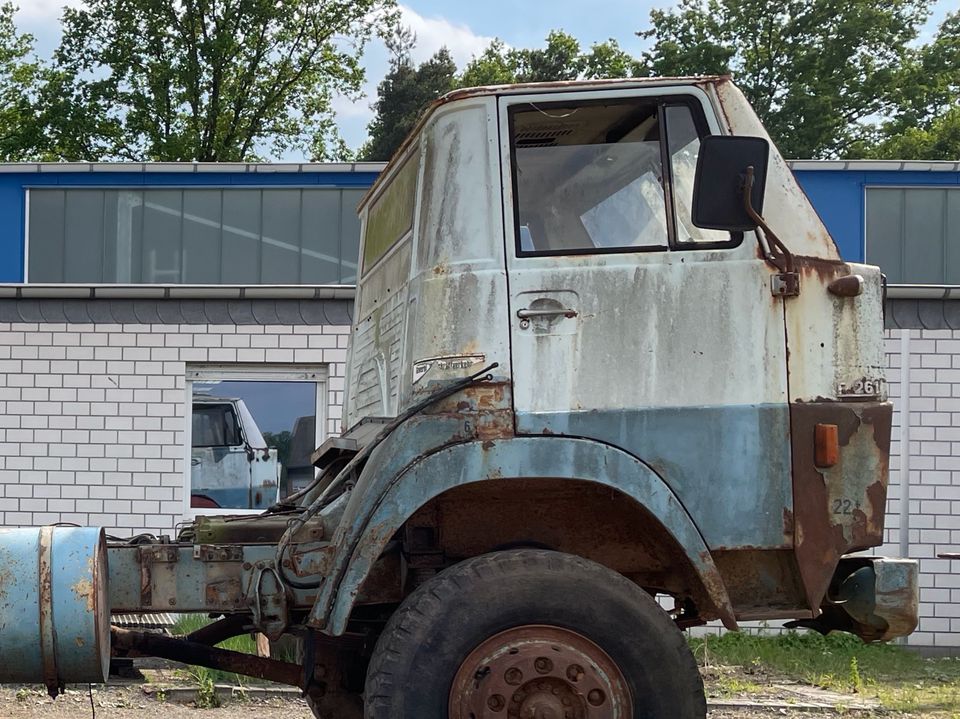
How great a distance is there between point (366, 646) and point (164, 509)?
7163 mm

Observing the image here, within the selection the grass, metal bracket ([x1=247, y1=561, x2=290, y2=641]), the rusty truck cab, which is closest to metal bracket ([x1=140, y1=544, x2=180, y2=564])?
metal bracket ([x1=247, y1=561, x2=290, y2=641])

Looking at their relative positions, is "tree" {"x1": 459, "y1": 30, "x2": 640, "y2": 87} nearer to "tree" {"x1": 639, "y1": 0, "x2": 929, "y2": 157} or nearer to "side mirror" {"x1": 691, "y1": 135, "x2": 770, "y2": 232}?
"tree" {"x1": 639, "y1": 0, "x2": 929, "y2": 157}

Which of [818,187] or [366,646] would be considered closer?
Result: [366,646]

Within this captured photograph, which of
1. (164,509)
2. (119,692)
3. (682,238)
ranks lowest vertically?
(119,692)

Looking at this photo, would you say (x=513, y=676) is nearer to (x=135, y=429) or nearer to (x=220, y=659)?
(x=220, y=659)

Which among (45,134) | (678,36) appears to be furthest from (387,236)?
(678,36)

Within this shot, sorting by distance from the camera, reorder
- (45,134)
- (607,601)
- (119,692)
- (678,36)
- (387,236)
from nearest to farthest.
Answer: (607,601)
(387,236)
(119,692)
(45,134)
(678,36)

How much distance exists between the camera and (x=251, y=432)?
39.3 feet

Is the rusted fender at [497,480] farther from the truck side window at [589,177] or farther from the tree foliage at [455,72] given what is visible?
the tree foliage at [455,72]

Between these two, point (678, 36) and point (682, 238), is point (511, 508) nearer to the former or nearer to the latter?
point (682, 238)

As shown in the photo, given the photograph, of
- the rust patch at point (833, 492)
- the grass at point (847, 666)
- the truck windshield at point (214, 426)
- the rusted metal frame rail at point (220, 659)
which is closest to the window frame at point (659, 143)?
the rust patch at point (833, 492)

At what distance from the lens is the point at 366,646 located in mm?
4926

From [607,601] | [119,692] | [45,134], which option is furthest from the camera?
[45,134]

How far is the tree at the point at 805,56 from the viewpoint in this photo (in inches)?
1508
